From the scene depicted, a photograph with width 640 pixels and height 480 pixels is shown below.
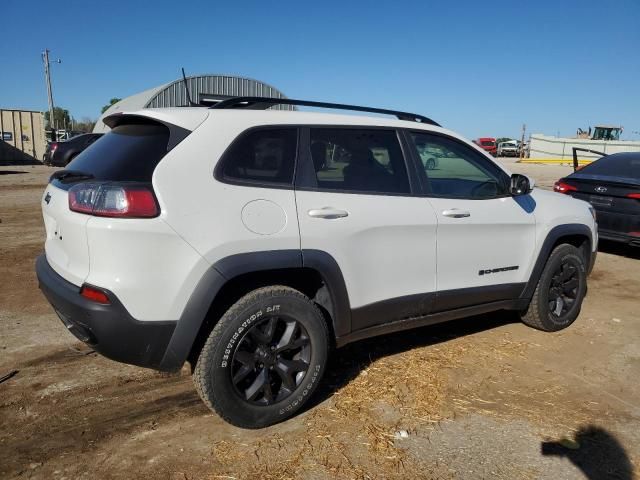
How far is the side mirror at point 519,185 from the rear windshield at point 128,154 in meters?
2.63

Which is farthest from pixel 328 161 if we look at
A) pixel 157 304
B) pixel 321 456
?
pixel 321 456

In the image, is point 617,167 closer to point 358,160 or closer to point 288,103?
point 358,160

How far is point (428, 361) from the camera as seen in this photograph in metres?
3.93

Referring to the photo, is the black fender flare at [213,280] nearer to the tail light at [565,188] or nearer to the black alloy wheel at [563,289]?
the black alloy wheel at [563,289]

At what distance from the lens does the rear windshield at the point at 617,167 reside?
7426mm

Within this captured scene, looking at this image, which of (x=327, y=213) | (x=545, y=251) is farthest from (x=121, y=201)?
(x=545, y=251)

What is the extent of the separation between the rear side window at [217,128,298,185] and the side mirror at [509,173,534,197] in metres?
1.89

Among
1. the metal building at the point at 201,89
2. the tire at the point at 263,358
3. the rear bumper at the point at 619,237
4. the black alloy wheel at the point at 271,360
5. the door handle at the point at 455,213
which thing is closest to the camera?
the tire at the point at 263,358

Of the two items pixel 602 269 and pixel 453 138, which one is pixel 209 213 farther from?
pixel 602 269

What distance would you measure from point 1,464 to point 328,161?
2.38m

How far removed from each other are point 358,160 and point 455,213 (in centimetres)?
83

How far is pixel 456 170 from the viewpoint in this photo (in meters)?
4.06

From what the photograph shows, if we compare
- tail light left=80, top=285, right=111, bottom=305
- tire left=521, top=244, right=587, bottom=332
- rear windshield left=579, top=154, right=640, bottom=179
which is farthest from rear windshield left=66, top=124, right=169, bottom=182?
rear windshield left=579, top=154, right=640, bottom=179

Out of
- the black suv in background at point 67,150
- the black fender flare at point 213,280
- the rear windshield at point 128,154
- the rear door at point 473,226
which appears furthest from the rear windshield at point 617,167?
the black suv in background at point 67,150
